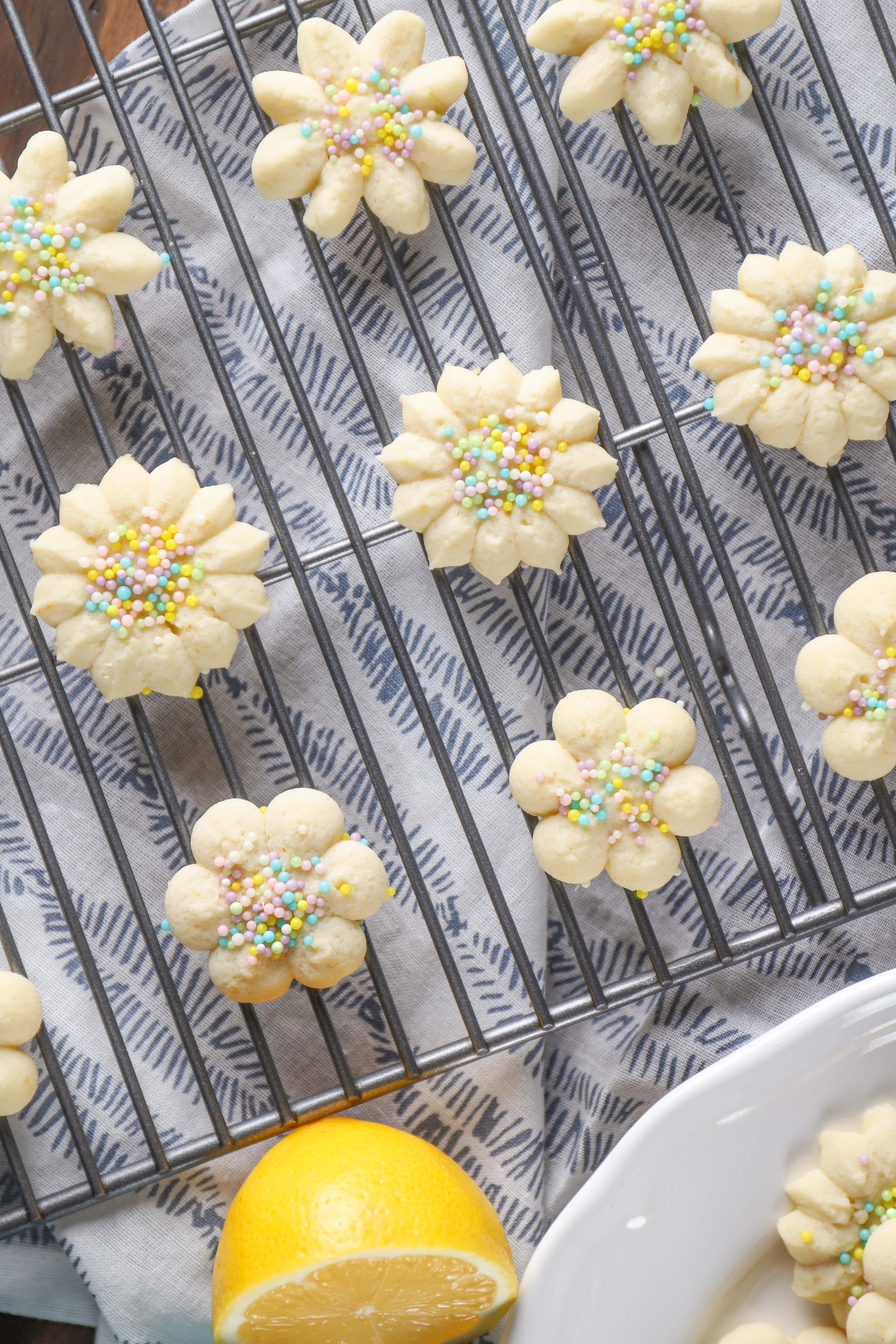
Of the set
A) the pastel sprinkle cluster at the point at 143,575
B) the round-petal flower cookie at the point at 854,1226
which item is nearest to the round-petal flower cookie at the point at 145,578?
the pastel sprinkle cluster at the point at 143,575

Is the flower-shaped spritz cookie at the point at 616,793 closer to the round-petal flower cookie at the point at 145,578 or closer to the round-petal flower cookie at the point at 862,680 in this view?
the round-petal flower cookie at the point at 862,680

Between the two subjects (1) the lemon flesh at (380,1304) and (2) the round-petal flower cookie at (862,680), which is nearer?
(1) the lemon flesh at (380,1304)

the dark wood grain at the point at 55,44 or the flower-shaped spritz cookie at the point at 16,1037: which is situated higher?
the dark wood grain at the point at 55,44

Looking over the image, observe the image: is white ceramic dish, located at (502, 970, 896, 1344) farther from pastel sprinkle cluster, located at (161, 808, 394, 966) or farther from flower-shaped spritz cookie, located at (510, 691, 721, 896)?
pastel sprinkle cluster, located at (161, 808, 394, 966)

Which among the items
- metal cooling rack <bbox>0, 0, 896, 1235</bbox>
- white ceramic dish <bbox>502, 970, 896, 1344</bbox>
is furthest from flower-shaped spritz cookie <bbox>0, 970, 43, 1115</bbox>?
white ceramic dish <bbox>502, 970, 896, 1344</bbox>

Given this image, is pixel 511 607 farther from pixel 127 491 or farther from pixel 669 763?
pixel 127 491

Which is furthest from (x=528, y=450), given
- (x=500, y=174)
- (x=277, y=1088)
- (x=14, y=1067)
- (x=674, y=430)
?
(x=14, y=1067)

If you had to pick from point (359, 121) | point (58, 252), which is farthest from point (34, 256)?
point (359, 121)
